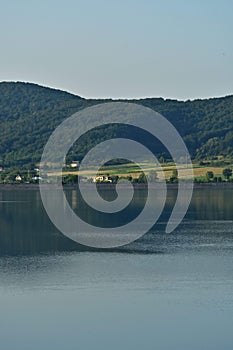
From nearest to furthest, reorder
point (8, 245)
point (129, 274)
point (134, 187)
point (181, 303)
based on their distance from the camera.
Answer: point (181, 303), point (129, 274), point (8, 245), point (134, 187)

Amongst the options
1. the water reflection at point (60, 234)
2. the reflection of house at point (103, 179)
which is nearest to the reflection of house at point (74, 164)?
the reflection of house at point (103, 179)

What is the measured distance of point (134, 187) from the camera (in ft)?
372

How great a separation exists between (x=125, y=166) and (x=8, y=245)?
290 ft

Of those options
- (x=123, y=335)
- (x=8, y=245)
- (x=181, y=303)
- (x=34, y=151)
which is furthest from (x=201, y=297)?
(x=34, y=151)

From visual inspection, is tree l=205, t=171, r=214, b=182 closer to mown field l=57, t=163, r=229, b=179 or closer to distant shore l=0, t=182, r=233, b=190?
mown field l=57, t=163, r=229, b=179

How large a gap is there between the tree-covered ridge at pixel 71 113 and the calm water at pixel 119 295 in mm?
102163

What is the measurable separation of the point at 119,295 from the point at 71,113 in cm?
14918

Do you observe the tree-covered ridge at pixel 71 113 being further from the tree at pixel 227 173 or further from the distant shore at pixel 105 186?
the tree at pixel 227 173

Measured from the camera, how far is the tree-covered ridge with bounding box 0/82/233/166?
14762 centimetres

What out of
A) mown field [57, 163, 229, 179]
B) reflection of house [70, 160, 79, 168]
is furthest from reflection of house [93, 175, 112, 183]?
reflection of house [70, 160, 79, 168]

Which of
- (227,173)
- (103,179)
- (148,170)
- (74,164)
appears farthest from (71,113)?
(227,173)

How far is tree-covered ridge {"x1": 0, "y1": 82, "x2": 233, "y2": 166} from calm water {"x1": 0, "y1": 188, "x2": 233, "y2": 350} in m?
102

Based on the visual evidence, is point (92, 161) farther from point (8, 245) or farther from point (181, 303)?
point (181, 303)

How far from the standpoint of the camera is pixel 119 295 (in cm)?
2525
